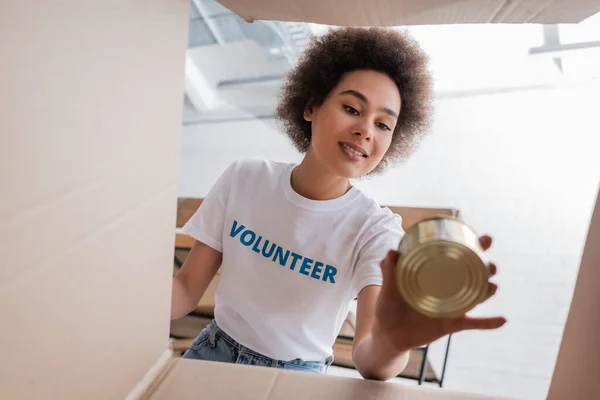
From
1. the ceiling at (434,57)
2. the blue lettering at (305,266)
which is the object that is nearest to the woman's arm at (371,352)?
the blue lettering at (305,266)

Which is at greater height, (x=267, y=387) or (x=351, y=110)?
(x=351, y=110)

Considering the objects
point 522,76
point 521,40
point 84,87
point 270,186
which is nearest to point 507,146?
point 522,76

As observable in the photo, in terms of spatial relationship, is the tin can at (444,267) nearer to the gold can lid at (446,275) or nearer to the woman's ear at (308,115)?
the gold can lid at (446,275)

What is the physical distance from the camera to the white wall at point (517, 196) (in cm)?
212

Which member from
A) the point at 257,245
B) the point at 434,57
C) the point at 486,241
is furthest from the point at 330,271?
the point at 434,57

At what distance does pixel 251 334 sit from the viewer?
2.76 ft

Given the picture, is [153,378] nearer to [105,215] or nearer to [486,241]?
[105,215]

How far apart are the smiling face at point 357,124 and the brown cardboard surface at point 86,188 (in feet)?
1.14

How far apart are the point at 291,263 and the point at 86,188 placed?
520 mm

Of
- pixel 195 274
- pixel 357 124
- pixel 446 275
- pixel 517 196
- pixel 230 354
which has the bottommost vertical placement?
pixel 230 354

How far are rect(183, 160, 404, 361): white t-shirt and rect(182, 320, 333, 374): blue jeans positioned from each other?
0.01m

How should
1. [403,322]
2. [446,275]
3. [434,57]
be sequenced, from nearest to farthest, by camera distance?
[446,275] < [403,322] < [434,57]

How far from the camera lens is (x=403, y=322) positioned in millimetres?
426

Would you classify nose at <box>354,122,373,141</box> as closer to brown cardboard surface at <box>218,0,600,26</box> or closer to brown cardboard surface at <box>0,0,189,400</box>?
brown cardboard surface at <box>218,0,600,26</box>
